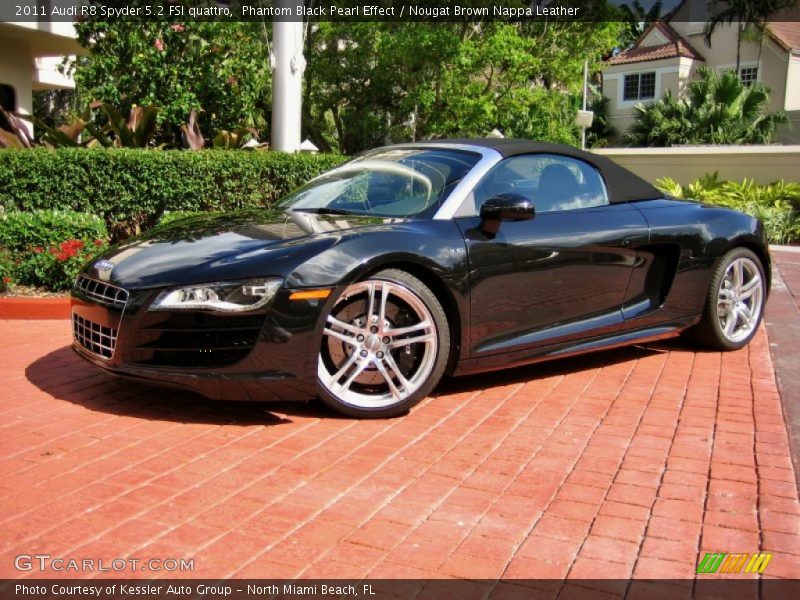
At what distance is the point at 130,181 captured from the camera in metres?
8.29

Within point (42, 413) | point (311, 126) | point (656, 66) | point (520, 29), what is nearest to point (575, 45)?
point (520, 29)

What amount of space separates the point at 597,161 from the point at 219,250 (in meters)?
2.52

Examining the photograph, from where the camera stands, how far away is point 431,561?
2.72m

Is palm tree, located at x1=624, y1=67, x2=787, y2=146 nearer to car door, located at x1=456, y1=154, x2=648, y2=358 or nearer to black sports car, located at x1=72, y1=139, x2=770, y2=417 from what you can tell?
black sports car, located at x1=72, y1=139, x2=770, y2=417

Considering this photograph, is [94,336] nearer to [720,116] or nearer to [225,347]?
[225,347]

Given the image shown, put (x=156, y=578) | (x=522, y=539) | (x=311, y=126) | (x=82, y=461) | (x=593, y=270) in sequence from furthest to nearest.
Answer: (x=311, y=126)
(x=593, y=270)
(x=82, y=461)
(x=522, y=539)
(x=156, y=578)

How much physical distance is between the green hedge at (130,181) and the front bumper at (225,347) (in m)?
A: 4.73

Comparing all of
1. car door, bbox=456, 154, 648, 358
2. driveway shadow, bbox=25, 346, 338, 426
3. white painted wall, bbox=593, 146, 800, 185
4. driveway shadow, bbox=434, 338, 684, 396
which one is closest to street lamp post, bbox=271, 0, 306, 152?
driveway shadow, bbox=434, 338, 684, 396

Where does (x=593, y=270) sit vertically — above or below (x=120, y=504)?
above

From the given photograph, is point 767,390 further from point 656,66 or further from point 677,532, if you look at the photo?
point 656,66

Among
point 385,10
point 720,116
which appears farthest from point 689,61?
point 385,10

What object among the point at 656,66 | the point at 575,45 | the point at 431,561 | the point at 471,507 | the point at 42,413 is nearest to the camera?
the point at 431,561

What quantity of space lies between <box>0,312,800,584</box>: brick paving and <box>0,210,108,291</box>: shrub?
2.15m

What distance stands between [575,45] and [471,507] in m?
18.6
